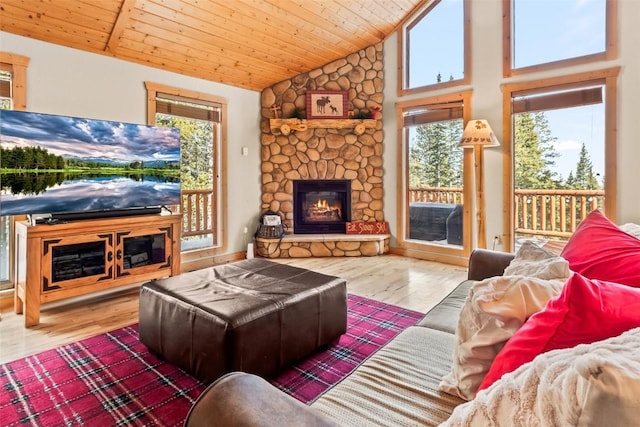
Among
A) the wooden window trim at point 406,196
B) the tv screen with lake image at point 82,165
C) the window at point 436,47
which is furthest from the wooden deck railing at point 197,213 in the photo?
the window at point 436,47

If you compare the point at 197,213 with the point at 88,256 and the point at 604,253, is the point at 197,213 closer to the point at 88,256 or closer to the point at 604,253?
the point at 88,256

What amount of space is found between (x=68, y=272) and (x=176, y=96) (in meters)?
2.28

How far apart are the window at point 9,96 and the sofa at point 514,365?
3298mm

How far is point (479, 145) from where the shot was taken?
4215 millimetres

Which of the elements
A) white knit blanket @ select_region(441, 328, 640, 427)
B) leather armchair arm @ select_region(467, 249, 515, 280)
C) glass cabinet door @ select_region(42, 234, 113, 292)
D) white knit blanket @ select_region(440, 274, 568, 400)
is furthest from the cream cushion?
glass cabinet door @ select_region(42, 234, 113, 292)

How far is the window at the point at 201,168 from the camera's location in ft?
14.6

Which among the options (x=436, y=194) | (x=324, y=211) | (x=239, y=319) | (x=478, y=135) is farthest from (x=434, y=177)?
(x=239, y=319)

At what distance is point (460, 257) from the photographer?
15.0 ft

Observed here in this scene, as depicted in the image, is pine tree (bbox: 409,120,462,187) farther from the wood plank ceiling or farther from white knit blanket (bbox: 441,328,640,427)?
white knit blanket (bbox: 441,328,640,427)

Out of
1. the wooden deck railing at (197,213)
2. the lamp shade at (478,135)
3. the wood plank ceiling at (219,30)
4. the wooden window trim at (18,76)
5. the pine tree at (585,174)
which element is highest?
the wood plank ceiling at (219,30)

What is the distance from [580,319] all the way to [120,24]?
3928 millimetres

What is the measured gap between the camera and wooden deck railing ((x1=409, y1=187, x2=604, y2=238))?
12.5 ft

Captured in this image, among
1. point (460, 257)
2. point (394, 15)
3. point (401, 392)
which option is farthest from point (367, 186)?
point (401, 392)

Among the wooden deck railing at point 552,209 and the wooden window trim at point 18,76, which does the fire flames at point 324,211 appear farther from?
the wooden window trim at point 18,76
